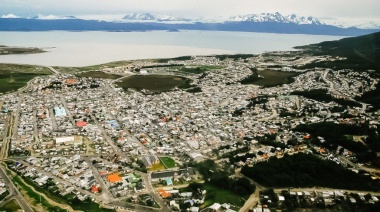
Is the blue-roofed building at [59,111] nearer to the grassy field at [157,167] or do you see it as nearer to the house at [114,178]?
the house at [114,178]

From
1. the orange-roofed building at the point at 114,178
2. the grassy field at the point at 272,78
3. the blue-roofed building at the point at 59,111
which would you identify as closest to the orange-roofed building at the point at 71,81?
the blue-roofed building at the point at 59,111

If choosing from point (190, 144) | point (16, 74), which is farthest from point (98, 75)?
point (190, 144)

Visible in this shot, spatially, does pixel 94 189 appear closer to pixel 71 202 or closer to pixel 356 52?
pixel 71 202

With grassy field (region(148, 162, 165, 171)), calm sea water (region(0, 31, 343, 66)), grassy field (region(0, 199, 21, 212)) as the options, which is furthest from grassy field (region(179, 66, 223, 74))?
grassy field (region(0, 199, 21, 212))

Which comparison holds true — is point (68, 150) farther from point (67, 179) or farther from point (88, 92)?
point (88, 92)

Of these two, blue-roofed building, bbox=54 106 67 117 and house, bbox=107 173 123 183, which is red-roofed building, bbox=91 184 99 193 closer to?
house, bbox=107 173 123 183
